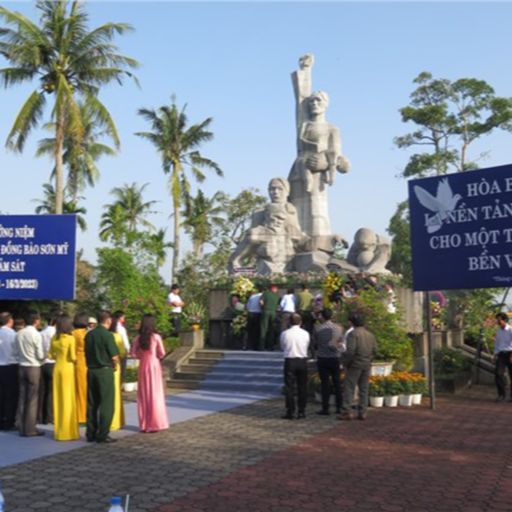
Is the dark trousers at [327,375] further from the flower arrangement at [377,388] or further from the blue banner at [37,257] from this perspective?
the blue banner at [37,257]

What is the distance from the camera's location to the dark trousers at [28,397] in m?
8.68

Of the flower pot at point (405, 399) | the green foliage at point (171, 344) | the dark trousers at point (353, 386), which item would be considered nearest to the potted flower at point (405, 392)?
the flower pot at point (405, 399)

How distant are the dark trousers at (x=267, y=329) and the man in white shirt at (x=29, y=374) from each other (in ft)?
22.8

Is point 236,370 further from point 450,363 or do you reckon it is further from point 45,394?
point 45,394

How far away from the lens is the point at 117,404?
927 centimetres

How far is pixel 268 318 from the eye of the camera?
15.2m

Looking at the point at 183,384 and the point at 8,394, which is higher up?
the point at 8,394

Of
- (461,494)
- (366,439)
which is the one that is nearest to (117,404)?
(366,439)

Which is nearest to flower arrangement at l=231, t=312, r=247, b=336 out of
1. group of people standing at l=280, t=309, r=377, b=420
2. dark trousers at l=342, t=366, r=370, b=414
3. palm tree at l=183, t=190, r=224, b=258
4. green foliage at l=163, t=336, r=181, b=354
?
green foliage at l=163, t=336, r=181, b=354

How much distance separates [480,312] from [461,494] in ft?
39.6

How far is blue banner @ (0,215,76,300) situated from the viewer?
39.8 ft

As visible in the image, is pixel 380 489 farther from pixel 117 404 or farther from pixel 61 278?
pixel 61 278

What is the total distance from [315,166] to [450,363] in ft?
26.1

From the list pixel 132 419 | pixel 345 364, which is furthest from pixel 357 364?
pixel 132 419
